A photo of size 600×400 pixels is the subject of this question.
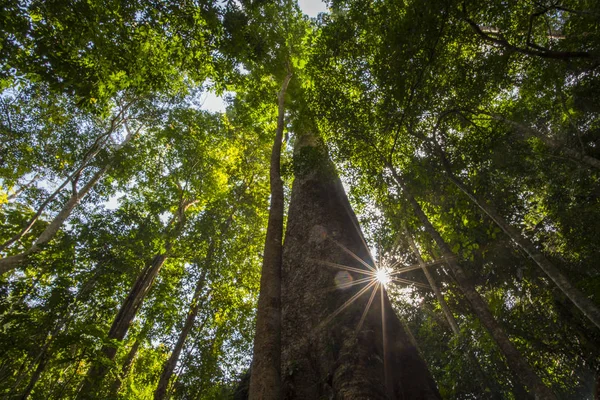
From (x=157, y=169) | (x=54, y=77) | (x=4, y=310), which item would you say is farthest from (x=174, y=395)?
(x=157, y=169)

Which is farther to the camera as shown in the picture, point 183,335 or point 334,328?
point 183,335

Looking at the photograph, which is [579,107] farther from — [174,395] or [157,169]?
[157,169]

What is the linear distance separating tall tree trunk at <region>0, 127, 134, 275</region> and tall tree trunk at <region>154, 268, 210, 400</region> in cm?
484

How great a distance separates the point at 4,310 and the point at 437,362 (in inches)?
593

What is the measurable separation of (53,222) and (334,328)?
436 inches

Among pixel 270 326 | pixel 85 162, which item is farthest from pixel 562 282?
pixel 85 162

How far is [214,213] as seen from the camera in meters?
9.75

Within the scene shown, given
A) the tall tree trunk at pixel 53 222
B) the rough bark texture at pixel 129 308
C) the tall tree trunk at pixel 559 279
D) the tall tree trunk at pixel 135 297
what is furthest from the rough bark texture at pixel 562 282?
the tall tree trunk at pixel 53 222

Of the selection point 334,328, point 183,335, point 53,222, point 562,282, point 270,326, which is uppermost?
point 53,222

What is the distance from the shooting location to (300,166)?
7.11 metres

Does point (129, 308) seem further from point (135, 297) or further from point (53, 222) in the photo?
point (53, 222)

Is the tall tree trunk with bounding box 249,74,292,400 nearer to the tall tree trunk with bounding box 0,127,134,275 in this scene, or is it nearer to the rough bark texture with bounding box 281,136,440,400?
the rough bark texture with bounding box 281,136,440,400

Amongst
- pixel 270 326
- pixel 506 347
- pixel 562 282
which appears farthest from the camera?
pixel 562 282

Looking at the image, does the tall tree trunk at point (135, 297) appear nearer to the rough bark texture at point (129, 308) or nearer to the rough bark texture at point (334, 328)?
the rough bark texture at point (129, 308)
